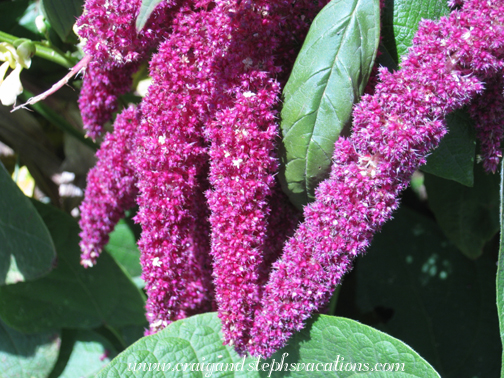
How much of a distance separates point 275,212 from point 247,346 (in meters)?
0.23

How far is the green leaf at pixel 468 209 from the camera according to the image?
106 cm

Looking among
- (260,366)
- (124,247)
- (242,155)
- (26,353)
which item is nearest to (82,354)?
(26,353)

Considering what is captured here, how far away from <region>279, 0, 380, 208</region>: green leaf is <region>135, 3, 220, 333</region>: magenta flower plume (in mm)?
142

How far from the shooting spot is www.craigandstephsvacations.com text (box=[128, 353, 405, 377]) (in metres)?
0.79

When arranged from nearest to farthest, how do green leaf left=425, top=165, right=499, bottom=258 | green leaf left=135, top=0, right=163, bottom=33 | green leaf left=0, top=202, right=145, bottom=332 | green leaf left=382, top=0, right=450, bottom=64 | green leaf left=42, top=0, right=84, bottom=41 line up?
green leaf left=135, top=0, right=163, bottom=33
green leaf left=382, top=0, right=450, bottom=64
green leaf left=42, top=0, right=84, bottom=41
green leaf left=425, top=165, right=499, bottom=258
green leaf left=0, top=202, right=145, bottom=332

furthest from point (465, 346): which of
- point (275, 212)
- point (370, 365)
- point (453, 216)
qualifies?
point (275, 212)

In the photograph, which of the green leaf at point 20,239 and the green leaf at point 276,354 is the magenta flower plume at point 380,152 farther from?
the green leaf at point 20,239

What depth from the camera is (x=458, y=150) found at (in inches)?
30.6

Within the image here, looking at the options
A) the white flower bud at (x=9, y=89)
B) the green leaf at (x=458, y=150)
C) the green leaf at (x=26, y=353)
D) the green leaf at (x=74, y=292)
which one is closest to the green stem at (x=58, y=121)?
the green leaf at (x=74, y=292)

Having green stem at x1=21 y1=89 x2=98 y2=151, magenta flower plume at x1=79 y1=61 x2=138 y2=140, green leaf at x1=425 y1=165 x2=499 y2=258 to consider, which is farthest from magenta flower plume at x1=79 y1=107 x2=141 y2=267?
green leaf at x1=425 y1=165 x2=499 y2=258

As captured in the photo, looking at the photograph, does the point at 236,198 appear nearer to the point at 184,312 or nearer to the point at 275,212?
the point at 275,212

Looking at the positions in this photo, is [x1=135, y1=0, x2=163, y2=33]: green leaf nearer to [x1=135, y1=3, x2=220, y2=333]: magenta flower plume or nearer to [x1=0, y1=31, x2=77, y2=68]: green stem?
[x1=135, y1=3, x2=220, y2=333]: magenta flower plume

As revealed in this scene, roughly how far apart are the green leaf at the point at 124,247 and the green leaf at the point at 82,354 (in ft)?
0.69

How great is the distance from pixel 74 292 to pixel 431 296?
98cm
